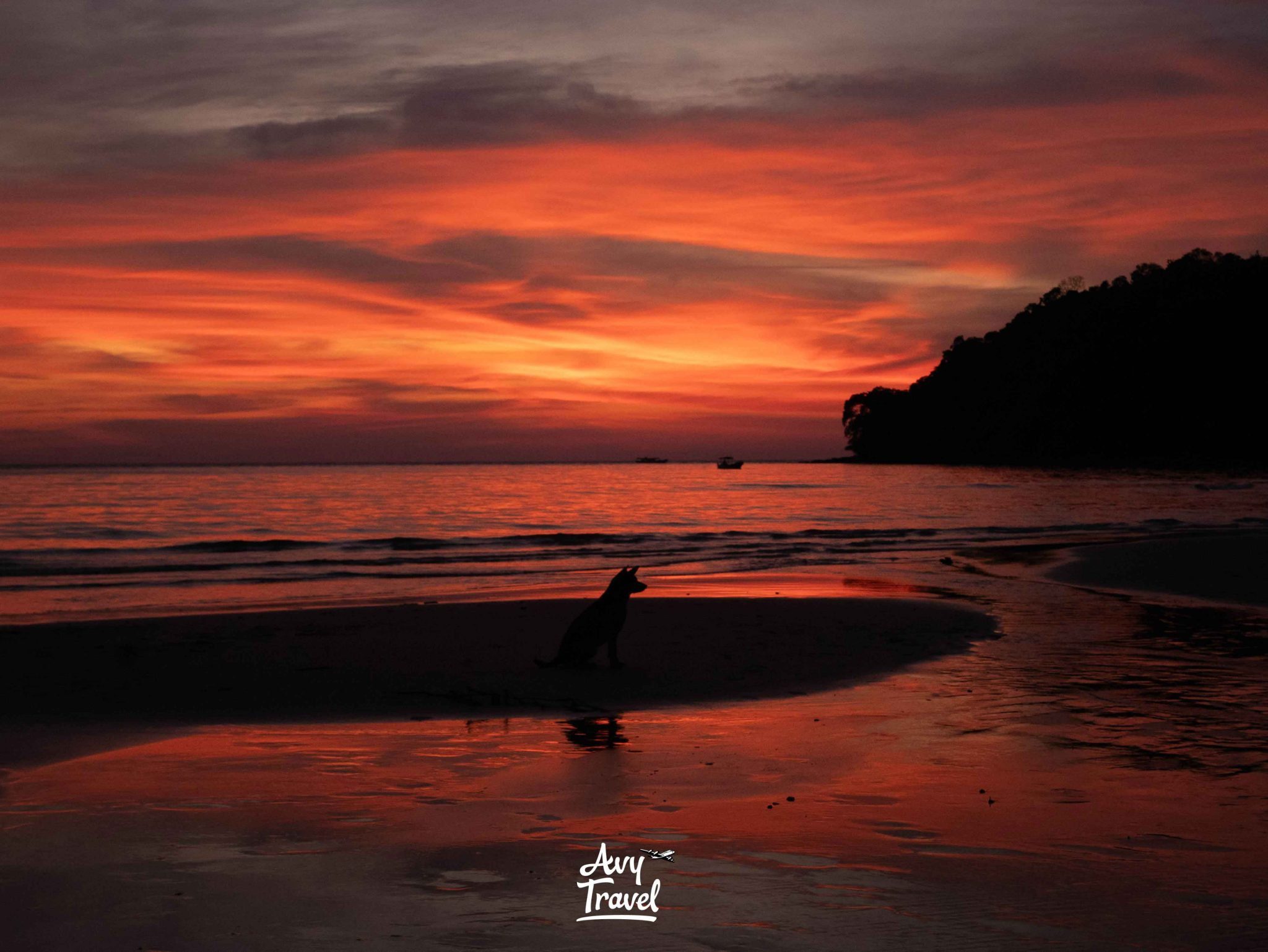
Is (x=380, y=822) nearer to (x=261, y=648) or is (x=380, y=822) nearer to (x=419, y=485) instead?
(x=261, y=648)

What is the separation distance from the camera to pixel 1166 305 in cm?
13488

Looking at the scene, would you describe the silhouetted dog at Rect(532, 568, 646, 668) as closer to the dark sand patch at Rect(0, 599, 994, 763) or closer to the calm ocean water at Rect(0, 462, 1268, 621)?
the dark sand patch at Rect(0, 599, 994, 763)

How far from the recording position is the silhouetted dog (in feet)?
36.2

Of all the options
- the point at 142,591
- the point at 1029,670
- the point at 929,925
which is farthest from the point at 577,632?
the point at 142,591

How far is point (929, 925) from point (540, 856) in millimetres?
1923

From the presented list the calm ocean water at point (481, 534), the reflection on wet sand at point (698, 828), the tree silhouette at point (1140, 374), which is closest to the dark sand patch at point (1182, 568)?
the calm ocean water at point (481, 534)

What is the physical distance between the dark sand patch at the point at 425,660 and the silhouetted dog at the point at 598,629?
166mm

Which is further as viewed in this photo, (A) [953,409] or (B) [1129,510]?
(A) [953,409]

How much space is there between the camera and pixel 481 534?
126 feet

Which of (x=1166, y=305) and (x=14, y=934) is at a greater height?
(x=1166, y=305)

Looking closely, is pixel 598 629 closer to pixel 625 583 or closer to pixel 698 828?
pixel 625 583

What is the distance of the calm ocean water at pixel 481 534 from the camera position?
22.2m

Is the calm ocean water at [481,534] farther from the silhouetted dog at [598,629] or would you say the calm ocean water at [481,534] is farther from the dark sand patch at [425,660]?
the silhouetted dog at [598,629]

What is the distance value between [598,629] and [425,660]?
2150 mm
